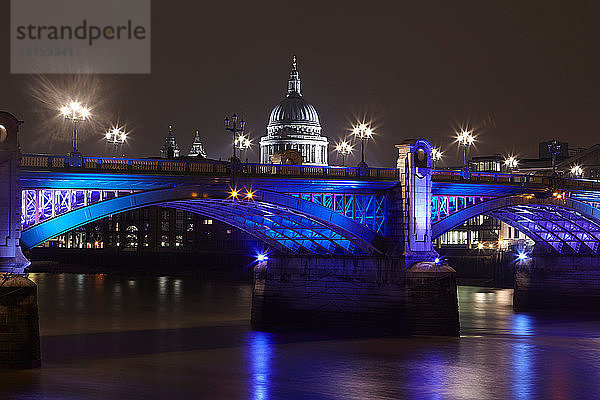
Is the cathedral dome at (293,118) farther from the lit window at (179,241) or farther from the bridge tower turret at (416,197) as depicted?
the bridge tower turret at (416,197)

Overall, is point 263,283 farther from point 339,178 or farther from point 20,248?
point 20,248

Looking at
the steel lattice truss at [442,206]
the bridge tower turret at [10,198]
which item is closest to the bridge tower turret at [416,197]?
the steel lattice truss at [442,206]

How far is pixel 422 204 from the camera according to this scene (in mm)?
62969

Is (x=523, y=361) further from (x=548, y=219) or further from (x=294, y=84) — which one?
(x=294, y=84)

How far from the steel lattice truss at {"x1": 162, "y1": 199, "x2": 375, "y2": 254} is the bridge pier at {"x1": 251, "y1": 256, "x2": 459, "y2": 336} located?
1.00 metres

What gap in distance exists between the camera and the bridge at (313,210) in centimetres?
5009

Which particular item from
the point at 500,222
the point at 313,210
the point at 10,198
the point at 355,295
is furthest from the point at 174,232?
the point at 10,198

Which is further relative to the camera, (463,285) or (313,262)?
(463,285)

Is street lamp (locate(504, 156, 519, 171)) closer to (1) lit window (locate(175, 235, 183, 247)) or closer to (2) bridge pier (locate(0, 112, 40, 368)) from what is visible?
(2) bridge pier (locate(0, 112, 40, 368))

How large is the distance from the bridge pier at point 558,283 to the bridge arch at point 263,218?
2534 cm

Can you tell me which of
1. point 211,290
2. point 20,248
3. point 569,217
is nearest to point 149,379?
point 20,248

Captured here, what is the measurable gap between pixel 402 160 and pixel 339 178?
479 centimetres

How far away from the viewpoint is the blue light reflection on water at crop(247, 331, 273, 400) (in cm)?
4341

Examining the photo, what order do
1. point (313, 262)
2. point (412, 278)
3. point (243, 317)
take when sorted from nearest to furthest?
point (412, 278) → point (313, 262) → point (243, 317)
